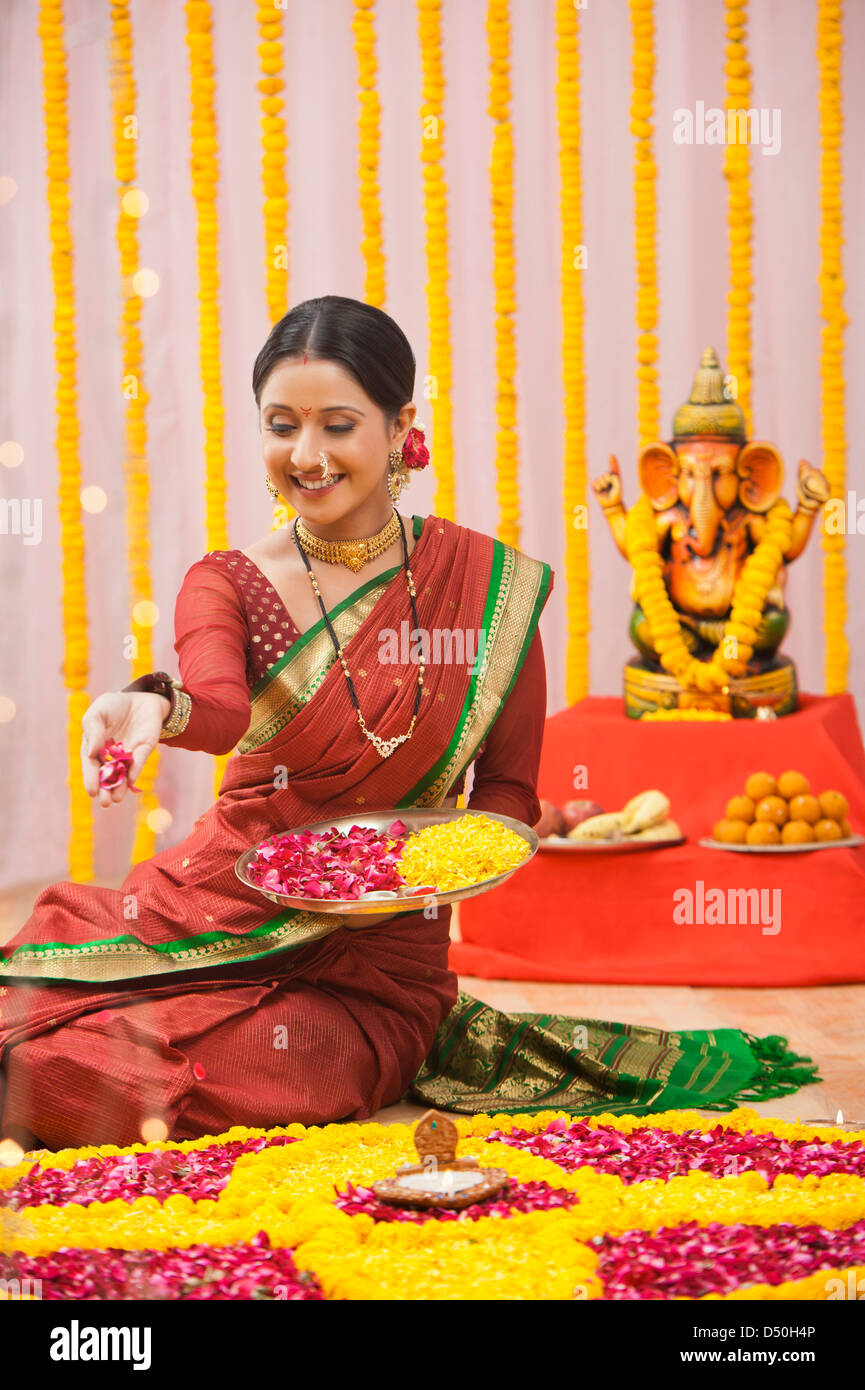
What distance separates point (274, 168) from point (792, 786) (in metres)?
1.92

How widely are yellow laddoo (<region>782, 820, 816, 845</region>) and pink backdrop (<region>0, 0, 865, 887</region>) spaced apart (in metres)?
0.61

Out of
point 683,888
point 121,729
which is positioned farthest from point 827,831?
point 121,729

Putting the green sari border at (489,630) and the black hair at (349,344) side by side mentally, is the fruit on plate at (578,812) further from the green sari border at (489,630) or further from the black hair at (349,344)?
the black hair at (349,344)

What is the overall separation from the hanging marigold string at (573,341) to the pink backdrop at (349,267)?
5 cm

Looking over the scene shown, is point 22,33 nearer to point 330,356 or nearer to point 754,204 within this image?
point 330,356

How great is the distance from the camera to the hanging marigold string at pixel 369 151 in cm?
218

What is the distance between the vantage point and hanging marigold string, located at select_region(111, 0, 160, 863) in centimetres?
177

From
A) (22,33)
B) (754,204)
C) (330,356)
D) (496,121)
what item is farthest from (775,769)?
(22,33)

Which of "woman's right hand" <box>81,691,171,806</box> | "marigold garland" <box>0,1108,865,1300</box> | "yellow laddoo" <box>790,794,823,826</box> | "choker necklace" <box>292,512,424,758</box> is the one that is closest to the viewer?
"marigold garland" <box>0,1108,865,1300</box>

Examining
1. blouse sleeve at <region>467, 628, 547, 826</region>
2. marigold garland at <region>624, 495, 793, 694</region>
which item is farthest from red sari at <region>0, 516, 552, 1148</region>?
marigold garland at <region>624, 495, 793, 694</region>

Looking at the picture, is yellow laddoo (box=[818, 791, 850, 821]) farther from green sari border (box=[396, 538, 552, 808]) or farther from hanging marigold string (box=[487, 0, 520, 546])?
green sari border (box=[396, 538, 552, 808])

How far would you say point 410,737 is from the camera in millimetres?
2318

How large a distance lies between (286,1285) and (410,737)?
3.14 feet

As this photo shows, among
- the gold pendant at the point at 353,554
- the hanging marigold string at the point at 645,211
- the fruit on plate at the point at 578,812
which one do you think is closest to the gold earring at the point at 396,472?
the gold pendant at the point at 353,554
